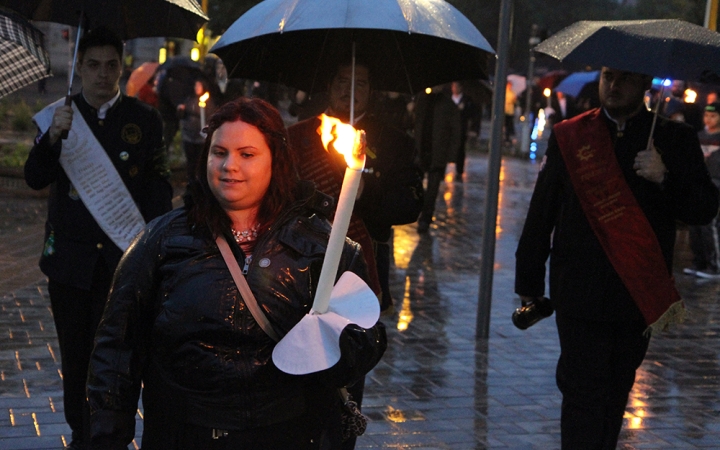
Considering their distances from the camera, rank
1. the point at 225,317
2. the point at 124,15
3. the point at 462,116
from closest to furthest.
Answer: the point at 225,317, the point at 124,15, the point at 462,116

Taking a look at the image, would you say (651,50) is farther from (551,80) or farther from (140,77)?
(551,80)

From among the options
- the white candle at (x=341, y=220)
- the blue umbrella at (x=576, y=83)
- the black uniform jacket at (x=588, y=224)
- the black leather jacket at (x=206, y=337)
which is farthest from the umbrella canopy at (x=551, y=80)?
the white candle at (x=341, y=220)

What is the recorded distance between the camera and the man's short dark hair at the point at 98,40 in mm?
5039

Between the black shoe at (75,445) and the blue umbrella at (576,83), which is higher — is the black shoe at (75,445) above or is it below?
below

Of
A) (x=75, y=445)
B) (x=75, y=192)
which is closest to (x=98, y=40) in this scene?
(x=75, y=192)

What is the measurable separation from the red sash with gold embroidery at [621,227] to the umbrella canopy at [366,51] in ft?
2.22

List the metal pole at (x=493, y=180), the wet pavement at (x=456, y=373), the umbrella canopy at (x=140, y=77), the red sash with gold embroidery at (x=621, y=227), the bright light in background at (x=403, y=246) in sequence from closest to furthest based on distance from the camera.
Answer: the red sash with gold embroidery at (x=621, y=227), the wet pavement at (x=456, y=373), the metal pole at (x=493, y=180), the bright light in background at (x=403, y=246), the umbrella canopy at (x=140, y=77)

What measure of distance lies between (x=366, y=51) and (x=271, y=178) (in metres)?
2.24

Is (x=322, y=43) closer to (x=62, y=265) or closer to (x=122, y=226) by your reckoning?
(x=122, y=226)

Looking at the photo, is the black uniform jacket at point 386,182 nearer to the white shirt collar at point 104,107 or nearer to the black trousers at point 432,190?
the white shirt collar at point 104,107

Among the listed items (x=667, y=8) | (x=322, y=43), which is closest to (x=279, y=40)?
(x=322, y=43)

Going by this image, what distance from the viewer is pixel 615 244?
15.5 ft

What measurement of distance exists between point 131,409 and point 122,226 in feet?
6.81

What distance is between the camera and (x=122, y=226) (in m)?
4.98
